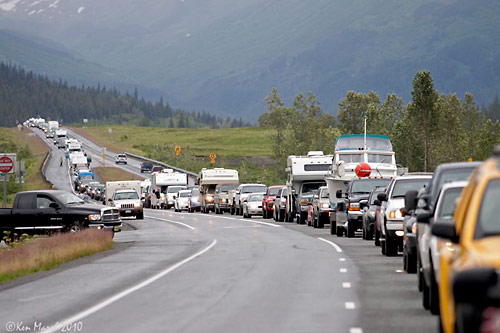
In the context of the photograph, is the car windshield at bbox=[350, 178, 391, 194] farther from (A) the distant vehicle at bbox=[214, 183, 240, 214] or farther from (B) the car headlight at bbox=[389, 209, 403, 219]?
(A) the distant vehicle at bbox=[214, 183, 240, 214]

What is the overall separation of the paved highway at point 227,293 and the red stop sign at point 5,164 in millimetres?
11250

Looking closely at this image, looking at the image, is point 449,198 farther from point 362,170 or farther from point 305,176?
point 305,176

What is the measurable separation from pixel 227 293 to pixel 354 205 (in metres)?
17.5

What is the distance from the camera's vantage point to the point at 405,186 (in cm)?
2659

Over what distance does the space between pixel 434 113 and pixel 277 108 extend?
261 ft

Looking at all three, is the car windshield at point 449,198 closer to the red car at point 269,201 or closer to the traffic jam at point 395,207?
the traffic jam at point 395,207

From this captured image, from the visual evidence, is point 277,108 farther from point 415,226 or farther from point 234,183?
point 415,226

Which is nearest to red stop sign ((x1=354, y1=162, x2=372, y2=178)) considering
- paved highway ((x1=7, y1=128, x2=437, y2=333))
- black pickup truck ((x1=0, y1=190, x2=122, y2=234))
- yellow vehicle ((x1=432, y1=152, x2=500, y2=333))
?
black pickup truck ((x1=0, y1=190, x2=122, y2=234))

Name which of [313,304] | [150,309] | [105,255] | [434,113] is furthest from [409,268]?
[434,113]

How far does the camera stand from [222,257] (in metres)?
27.1

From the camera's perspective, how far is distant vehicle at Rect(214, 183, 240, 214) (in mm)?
69625

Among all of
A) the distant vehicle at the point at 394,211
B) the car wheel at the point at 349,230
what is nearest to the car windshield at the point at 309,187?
the car wheel at the point at 349,230

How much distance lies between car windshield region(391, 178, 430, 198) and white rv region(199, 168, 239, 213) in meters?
46.7

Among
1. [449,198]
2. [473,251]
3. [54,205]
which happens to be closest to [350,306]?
[449,198]
